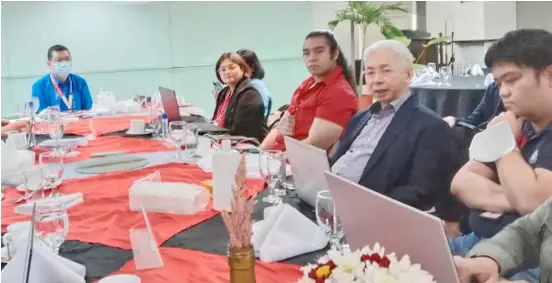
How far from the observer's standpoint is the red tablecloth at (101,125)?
3428 millimetres

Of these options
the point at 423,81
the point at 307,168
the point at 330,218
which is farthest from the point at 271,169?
the point at 423,81

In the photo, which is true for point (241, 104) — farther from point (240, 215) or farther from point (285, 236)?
point (240, 215)

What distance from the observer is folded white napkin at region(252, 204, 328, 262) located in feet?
4.10

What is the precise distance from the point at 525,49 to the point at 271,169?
0.80 metres

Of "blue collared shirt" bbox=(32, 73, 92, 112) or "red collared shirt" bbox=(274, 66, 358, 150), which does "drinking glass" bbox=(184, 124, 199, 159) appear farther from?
"blue collared shirt" bbox=(32, 73, 92, 112)

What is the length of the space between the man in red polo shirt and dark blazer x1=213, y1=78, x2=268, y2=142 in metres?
0.48

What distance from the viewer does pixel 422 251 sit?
0.88m

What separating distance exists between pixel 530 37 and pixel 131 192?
1218mm

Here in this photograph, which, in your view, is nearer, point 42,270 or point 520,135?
point 42,270

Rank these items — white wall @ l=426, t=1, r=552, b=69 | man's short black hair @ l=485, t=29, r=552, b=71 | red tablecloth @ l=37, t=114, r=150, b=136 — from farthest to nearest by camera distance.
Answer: white wall @ l=426, t=1, r=552, b=69
red tablecloth @ l=37, t=114, r=150, b=136
man's short black hair @ l=485, t=29, r=552, b=71

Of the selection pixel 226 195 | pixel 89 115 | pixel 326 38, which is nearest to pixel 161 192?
pixel 226 195

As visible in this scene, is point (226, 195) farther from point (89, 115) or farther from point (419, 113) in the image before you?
point (89, 115)

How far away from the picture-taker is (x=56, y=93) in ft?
16.1

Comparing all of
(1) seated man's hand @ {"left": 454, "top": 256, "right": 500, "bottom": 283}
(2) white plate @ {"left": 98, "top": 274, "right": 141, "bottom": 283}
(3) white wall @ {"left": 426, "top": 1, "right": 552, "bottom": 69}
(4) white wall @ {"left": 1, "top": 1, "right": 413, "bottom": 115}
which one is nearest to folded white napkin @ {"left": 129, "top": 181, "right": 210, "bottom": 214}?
(2) white plate @ {"left": 98, "top": 274, "right": 141, "bottom": 283}
